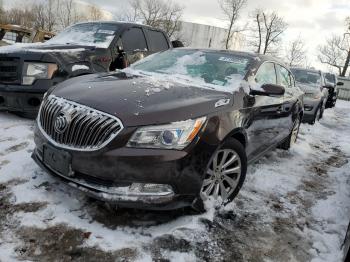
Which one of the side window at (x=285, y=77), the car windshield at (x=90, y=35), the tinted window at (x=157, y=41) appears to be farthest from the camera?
the tinted window at (x=157, y=41)

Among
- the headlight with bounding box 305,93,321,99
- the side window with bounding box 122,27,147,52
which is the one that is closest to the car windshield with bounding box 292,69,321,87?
the headlight with bounding box 305,93,321,99

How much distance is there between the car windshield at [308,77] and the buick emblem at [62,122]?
9068mm

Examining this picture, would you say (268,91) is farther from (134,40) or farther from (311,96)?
(311,96)

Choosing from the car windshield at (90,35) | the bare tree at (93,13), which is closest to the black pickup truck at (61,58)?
the car windshield at (90,35)

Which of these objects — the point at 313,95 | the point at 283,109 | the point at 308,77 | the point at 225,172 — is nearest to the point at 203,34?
the point at 308,77

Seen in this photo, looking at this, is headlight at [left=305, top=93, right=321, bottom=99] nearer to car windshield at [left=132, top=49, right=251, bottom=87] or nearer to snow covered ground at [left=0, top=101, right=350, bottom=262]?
A: snow covered ground at [left=0, top=101, right=350, bottom=262]

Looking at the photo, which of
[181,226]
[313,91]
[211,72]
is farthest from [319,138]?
[181,226]

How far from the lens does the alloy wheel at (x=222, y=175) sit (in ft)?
10.5

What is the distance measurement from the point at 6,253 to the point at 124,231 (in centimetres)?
87

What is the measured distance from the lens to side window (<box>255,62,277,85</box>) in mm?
4168

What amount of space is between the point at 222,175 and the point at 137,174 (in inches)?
39.6

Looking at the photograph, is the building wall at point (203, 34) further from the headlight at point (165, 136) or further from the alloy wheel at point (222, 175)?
the headlight at point (165, 136)

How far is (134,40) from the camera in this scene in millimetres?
6855

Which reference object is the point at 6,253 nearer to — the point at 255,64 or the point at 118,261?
the point at 118,261
